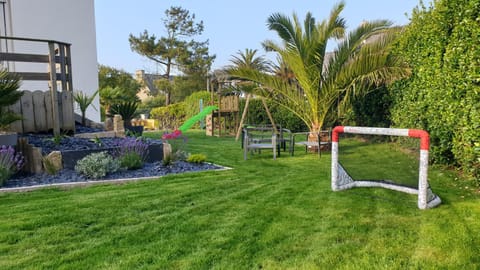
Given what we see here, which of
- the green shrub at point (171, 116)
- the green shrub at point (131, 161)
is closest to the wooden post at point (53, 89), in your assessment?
the green shrub at point (131, 161)

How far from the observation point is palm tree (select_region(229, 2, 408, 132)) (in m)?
7.52

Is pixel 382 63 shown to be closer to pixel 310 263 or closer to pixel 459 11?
pixel 459 11

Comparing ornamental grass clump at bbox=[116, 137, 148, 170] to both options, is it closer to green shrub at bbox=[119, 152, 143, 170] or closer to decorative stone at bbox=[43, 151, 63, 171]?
green shrub at bbox=[119, 152, 143, 170]

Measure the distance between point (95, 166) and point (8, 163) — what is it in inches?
43.0

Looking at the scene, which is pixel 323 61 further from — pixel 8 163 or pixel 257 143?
pixel 8 163

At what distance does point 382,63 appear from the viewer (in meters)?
7.11

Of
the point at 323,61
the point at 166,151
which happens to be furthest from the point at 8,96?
the point at 323,61

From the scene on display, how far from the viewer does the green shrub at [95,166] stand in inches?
193

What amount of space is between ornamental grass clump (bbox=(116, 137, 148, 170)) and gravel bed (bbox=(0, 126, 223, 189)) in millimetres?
100

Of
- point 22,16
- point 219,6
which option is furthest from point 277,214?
point 219,6

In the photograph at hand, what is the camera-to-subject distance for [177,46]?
29125mm

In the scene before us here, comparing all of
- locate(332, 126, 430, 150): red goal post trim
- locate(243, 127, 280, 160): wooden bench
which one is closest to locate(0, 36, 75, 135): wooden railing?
locate(243, 127, 280, 160): wooden bench

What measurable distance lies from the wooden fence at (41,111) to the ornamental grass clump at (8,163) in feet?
4.41

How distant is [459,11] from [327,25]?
12.0ft
